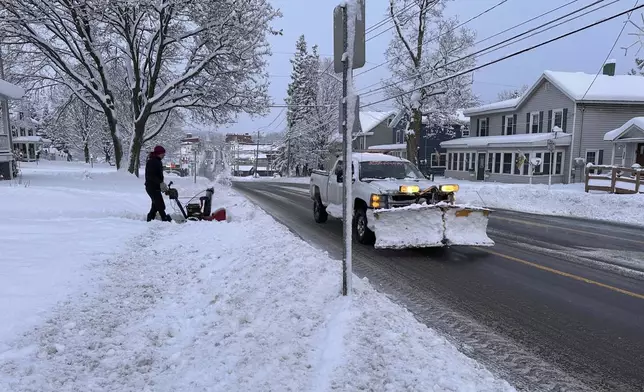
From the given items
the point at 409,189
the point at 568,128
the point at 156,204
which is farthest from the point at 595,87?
the point at 156,204

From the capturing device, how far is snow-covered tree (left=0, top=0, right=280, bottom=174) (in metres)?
17.4

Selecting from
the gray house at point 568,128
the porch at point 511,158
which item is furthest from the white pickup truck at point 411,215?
the gray house at point 568,128

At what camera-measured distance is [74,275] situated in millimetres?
5211

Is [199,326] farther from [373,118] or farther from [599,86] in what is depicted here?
[373,118]

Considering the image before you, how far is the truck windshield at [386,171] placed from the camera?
948 centimetres

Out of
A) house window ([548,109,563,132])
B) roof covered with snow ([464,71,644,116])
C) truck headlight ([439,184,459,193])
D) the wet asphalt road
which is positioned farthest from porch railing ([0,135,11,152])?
house window ([548,109,563,132])

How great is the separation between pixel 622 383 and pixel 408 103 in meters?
29.7

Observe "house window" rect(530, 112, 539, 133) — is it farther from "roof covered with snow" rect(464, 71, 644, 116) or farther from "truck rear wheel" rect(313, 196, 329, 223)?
"truck rear wheel" rect(313, 196, 329, 223)

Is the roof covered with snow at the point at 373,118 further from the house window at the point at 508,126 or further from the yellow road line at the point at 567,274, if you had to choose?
the yellow road line at the point at 567,274

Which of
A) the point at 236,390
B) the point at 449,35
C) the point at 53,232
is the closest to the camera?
the point at 236,390

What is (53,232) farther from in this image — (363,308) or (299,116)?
(299,116)

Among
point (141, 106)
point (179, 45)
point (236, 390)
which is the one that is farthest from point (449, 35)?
point (236, 390)

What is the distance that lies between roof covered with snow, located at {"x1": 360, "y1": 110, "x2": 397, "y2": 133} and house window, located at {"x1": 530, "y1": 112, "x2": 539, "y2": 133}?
22.4 m

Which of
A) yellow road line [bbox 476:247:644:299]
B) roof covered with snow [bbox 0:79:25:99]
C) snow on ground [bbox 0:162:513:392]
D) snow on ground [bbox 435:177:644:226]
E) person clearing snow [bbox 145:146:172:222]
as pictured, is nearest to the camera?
snow on ground [bbox 0:162:513:392]
